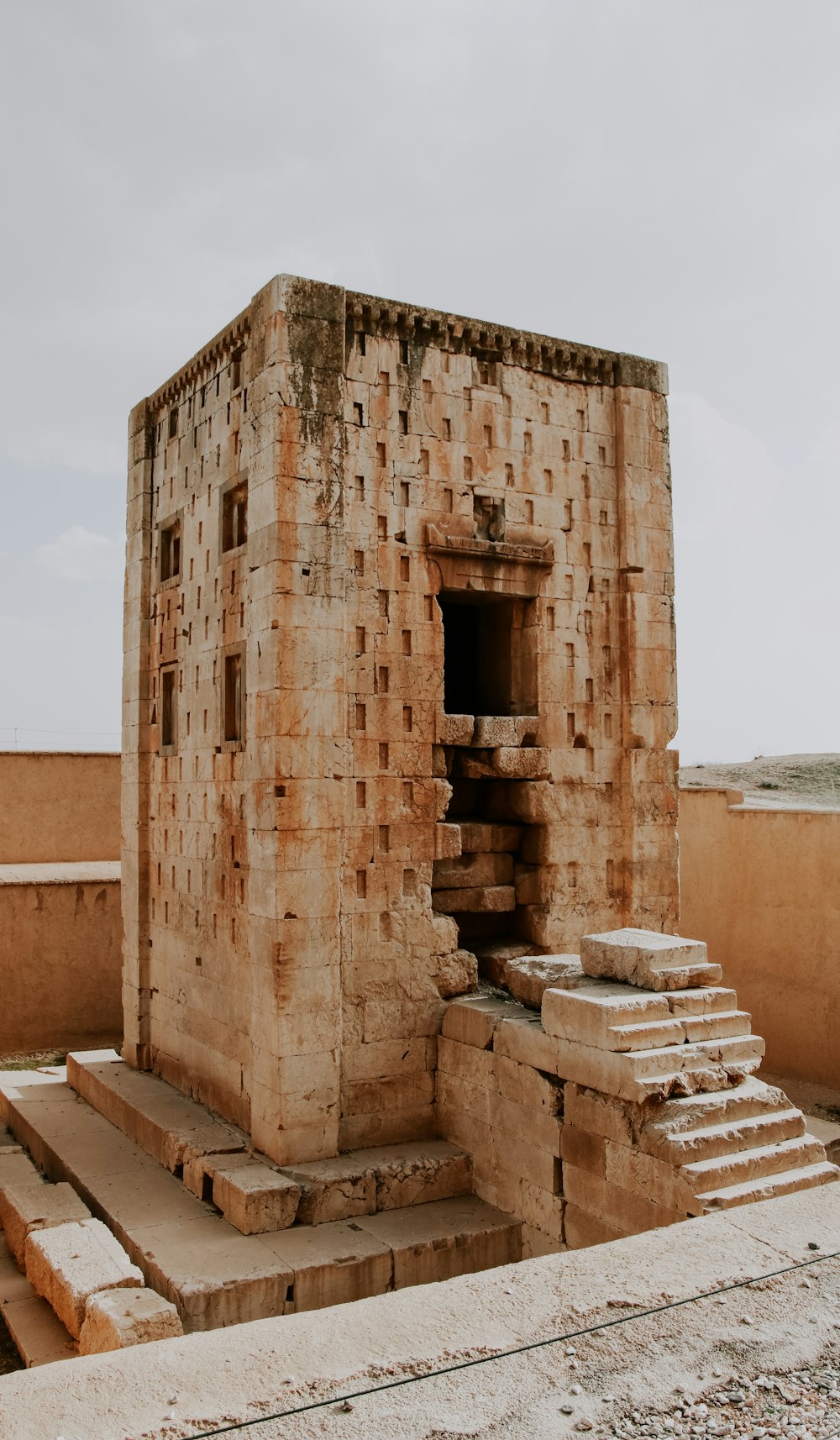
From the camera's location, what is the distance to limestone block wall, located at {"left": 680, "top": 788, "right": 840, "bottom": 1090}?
12.7 metres

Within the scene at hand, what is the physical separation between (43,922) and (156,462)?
6452mm

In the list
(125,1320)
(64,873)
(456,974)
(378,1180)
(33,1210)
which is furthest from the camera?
(64,873)

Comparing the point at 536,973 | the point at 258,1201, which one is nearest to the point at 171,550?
the point at 536,973

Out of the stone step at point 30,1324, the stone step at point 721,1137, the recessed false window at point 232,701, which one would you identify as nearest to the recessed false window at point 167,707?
the recessed false window at point 232,701

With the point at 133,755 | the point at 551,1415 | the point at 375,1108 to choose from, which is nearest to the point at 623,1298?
the point at 551,1415

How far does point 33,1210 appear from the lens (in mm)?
7969

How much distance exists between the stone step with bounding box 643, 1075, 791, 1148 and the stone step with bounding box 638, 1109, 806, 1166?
0.02 m

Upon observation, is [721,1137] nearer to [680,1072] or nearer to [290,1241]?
[680,1072]

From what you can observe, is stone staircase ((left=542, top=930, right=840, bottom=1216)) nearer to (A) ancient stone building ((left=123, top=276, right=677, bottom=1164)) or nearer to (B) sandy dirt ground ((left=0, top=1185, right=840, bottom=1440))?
(B) sandy dirt ground ((left=0, top=1185, right=840, bottom=1440))

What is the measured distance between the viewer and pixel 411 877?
8.76m

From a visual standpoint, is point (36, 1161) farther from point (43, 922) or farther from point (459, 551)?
point (459, 551)

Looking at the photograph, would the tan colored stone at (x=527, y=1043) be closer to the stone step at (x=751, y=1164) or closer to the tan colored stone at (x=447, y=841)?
the stone step at (x=751, y=1164)

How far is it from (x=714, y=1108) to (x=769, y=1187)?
538mm

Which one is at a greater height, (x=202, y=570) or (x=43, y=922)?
(x=202, y=570)
